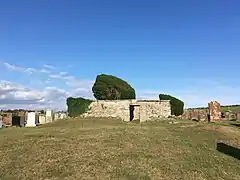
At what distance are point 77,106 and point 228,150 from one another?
26559 mm

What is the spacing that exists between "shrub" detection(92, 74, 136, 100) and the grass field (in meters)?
23.9

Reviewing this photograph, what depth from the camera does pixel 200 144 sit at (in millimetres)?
20703

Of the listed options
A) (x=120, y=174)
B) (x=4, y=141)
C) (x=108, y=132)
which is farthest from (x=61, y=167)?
(x=108, y=132)

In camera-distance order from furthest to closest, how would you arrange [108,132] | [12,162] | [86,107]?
[86,107] → [108,132] → [12,162]

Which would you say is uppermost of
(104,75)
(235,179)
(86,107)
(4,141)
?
(104,75)

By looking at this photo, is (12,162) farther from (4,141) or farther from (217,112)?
(217,112)

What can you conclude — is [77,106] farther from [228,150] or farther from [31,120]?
[228,150]

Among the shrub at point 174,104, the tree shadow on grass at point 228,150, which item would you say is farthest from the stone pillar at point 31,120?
the shrub at point 174,104

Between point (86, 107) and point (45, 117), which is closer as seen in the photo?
point (45, 117)

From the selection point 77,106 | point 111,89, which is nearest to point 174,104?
point 111,89

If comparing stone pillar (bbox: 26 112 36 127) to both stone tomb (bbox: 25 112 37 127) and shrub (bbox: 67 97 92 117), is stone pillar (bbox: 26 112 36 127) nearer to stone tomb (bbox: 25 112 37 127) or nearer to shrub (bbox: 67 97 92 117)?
stone tomb (bbox: 25 112 37 127)

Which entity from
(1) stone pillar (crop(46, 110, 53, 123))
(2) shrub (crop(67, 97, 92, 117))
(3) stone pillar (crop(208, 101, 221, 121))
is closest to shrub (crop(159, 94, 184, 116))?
(2) shrub (crop(67, 97, 92, 117))

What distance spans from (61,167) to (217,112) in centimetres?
2582

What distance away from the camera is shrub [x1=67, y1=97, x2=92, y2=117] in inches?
1698
